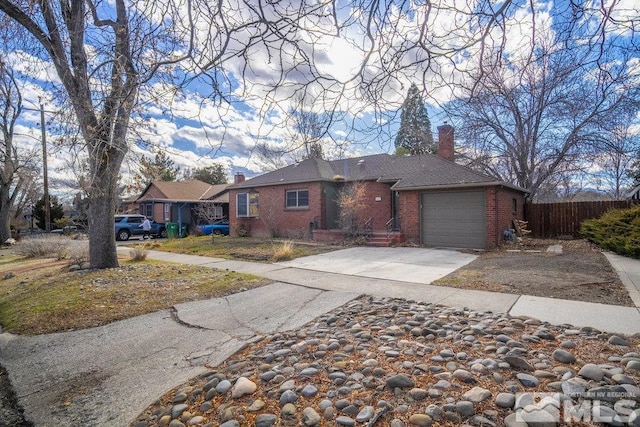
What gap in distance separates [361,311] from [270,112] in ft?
9.64

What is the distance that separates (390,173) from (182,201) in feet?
51.2

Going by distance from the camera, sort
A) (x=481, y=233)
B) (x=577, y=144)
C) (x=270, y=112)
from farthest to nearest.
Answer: (x=577, y=144) → (x=481, y=233) → (x=270, y=112)

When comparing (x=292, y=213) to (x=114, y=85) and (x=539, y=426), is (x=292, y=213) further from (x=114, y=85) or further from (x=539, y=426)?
(x=539, y=426)

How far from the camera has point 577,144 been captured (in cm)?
1636

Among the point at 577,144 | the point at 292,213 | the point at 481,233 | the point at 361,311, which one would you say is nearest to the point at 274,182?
the point at 292,213

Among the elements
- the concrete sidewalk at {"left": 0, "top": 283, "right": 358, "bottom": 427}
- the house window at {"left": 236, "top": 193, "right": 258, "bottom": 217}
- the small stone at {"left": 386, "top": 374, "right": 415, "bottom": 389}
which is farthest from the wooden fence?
the small stone at {"left": 386, "top": 374, "right": 415, "bottom": 389}

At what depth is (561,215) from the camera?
1627cm

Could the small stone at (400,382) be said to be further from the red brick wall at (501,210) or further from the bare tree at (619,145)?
the bare tree at (619,145)

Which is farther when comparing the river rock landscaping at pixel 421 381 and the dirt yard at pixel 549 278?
the dirt yard at pixel 549 278

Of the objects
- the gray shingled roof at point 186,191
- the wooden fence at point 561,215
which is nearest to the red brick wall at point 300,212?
the wooden fence at point 561,215

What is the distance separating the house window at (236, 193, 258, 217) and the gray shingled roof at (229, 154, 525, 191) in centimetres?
62

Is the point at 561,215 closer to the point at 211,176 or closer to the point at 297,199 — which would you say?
the point at 297,199

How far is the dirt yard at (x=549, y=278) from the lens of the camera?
550 cm

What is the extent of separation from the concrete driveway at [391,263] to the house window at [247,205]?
29.2 feet
